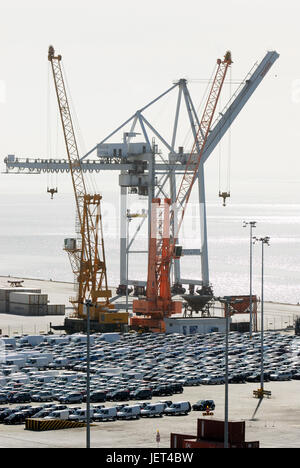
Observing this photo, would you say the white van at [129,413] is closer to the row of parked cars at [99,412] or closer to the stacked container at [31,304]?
the row of parked cars at [99,412]

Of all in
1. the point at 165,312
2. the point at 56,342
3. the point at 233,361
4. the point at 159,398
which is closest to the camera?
the point at 159,398

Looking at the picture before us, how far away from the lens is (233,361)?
10556cm

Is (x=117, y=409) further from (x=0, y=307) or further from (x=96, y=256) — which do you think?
(x=0, y=307)

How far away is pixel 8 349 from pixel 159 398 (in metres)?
28.4

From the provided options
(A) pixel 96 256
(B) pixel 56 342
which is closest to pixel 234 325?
(A) pixel 96 256

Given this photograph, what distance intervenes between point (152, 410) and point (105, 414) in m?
3.58

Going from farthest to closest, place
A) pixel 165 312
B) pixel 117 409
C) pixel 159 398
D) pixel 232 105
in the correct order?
pixel 232 105
pixel 165 312
pixel 159 398
pixel 117 409

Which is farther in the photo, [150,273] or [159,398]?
[150,273]

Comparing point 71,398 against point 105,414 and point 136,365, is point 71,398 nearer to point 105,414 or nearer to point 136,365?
point 105,414

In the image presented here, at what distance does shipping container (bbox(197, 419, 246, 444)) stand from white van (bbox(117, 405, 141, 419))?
732 inches

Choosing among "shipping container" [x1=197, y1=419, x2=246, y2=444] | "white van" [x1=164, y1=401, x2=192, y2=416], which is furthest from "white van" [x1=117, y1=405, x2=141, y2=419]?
"shipping container" [x1=197, y1=419, x2=246, y2=444]

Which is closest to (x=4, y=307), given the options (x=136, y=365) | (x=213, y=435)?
(x=136, y=365)

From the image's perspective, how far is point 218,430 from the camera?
2319 inches

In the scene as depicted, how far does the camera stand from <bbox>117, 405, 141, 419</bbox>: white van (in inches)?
3061
